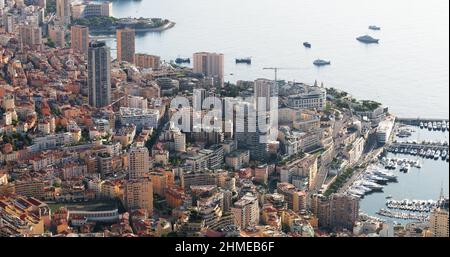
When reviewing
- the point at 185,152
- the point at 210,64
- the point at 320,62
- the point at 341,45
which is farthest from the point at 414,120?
the point at 341,45

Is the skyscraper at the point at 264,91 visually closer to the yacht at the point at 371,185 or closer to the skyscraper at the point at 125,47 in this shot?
the yacht at the point at 371,185

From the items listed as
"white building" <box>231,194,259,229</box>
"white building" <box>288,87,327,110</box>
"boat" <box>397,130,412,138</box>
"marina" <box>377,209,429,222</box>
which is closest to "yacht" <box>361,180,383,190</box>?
"marina" <box>377,209,429,222</box>

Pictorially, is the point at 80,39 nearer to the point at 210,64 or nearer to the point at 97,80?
the point at 210,64

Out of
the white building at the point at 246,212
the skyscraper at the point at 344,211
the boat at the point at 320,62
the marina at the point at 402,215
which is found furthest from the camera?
the boat at the point at 320,62

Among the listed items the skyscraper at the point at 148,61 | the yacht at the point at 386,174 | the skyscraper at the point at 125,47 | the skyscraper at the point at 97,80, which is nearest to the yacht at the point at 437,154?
the yacht at the point at 386,174

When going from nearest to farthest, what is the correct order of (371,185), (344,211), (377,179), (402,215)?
(344,211), (402,215), (371,185), (377,179)
